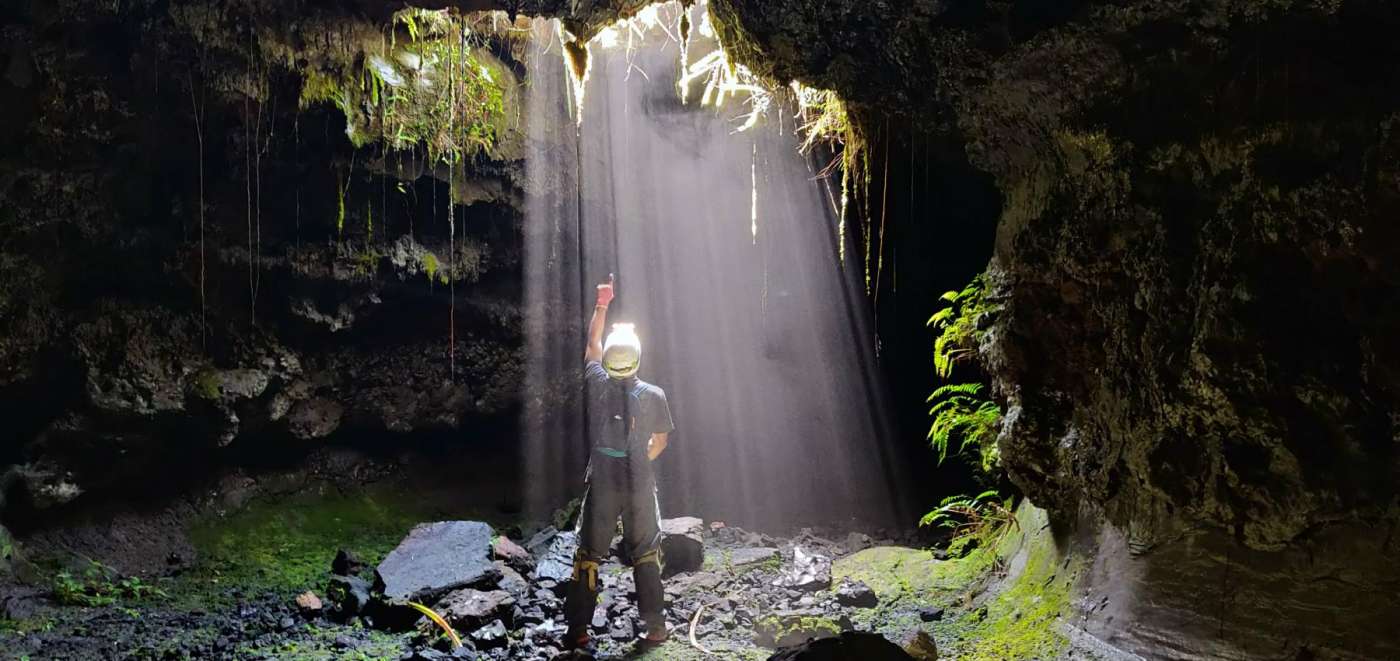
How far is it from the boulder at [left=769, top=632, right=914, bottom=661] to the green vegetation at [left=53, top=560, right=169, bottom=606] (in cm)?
577

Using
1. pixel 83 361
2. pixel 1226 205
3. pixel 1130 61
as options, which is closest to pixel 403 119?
pixel 83 361

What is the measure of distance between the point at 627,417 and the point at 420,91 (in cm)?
458

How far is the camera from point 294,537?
319 inches

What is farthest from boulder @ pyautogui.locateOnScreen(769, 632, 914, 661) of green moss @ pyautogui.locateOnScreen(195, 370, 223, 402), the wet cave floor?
green moss @ pyautogui.locateOnScreen(195, 370, 223, 402)

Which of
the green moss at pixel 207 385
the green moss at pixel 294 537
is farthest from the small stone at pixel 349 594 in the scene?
the green moss at pixel 207 385

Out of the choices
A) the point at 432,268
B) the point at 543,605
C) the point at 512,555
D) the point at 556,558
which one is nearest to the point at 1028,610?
the point at 543,605

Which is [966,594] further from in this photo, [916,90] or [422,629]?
[422,629]

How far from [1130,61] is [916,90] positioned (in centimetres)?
131

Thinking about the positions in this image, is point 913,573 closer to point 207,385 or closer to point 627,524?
point 627,524

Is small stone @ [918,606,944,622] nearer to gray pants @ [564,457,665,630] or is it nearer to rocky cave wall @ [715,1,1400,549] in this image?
rocky cave wall @ [715,1,1400,549]

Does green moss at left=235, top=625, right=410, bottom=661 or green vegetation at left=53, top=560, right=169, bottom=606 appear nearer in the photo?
green moss at left=235, top=625, right=410, bottom=661

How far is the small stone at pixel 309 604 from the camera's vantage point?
6074 millimetres

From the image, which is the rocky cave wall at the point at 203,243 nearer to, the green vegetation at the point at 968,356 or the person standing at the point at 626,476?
the person standing at the point at 626,476

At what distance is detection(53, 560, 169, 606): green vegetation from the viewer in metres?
5.87
